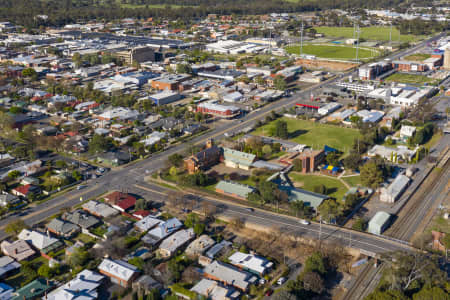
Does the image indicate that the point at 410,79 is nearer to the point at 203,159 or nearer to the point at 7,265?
the point at 203,159

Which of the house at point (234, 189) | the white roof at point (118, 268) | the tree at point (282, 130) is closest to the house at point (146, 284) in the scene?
the white roof at point (118, 268)

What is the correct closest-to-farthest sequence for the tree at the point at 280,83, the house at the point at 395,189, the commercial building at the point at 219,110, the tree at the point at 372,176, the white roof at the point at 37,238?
the white roof at the point at 37,238
the house at the point at 395,189
the tree at the point at 372,176
the commercial building at the point at 219,110
the tree at the point at 280,83

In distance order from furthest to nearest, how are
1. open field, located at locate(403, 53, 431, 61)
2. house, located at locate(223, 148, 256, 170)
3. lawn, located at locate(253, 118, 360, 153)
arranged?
open field, located at locate(403, 53, 431, 61), lawn, located at locate(253, 118, 360, 153), house, located at locate(223, 148, 256, 170)

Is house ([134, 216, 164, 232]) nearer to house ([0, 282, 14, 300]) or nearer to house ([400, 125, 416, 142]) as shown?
house ([0, 282, 14, 300])

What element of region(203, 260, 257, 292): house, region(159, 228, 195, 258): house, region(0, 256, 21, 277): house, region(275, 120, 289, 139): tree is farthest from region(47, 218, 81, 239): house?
region(275, 120, 289, 139): tree

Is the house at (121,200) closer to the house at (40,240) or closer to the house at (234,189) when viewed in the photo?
the house at (40,240)

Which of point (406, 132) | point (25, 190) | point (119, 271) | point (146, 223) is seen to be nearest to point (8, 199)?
point (25, 190)
